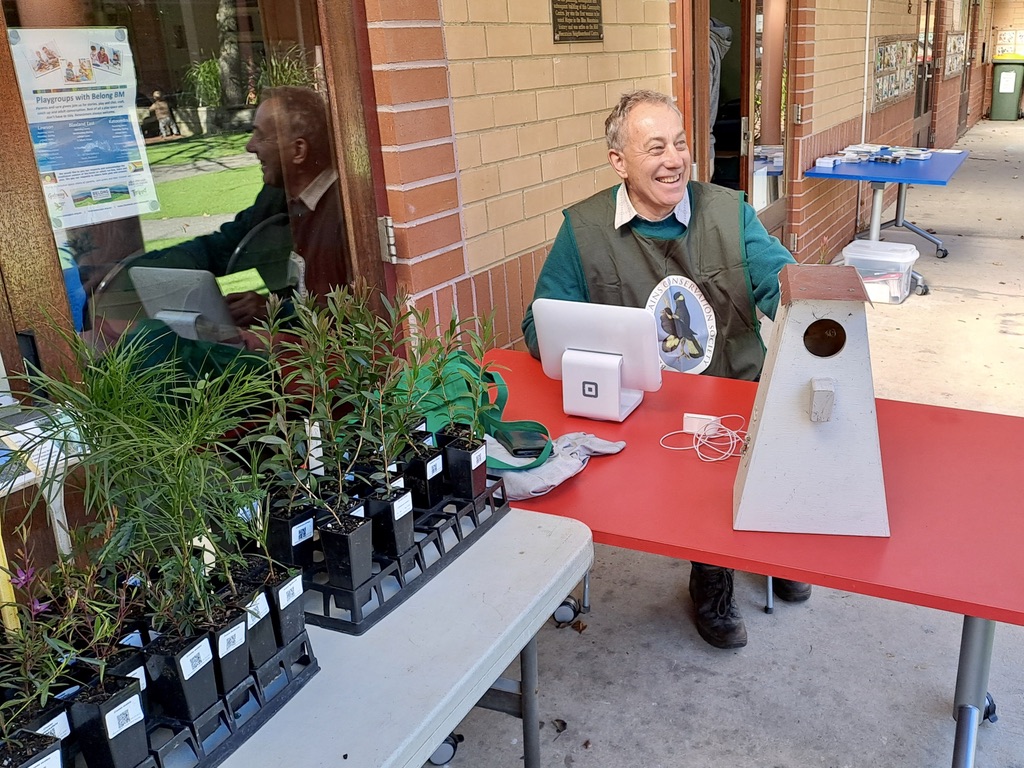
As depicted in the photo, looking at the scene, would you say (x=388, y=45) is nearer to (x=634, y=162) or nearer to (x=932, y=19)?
(x=634, y=162)

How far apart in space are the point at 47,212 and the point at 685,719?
72.1 inches

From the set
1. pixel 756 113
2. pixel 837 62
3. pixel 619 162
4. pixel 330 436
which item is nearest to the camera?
pixel 330 436

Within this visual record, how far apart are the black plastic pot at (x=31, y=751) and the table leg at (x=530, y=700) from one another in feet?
2.72

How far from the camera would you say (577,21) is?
10.2 ft

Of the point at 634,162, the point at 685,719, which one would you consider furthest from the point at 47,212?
the point at 685,719

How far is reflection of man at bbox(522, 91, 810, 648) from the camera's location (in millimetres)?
2500

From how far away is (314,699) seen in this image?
115cm

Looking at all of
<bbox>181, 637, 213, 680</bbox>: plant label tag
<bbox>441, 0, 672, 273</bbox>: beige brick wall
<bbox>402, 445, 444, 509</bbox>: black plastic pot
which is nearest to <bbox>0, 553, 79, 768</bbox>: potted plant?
<bbox>181, 637, 213, 680</bbox>: plant label tag

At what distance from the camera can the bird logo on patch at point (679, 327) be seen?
2.55 m

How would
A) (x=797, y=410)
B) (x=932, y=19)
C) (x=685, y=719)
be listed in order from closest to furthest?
(x=797, y=410), (x=685, y=719), (x=932, y=19)

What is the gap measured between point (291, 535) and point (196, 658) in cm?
29

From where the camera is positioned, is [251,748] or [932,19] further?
[932,19]

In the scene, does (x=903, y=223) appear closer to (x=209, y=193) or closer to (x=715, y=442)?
(x=715, y=442)

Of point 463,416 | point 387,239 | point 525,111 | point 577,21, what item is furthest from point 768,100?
point 463,416
